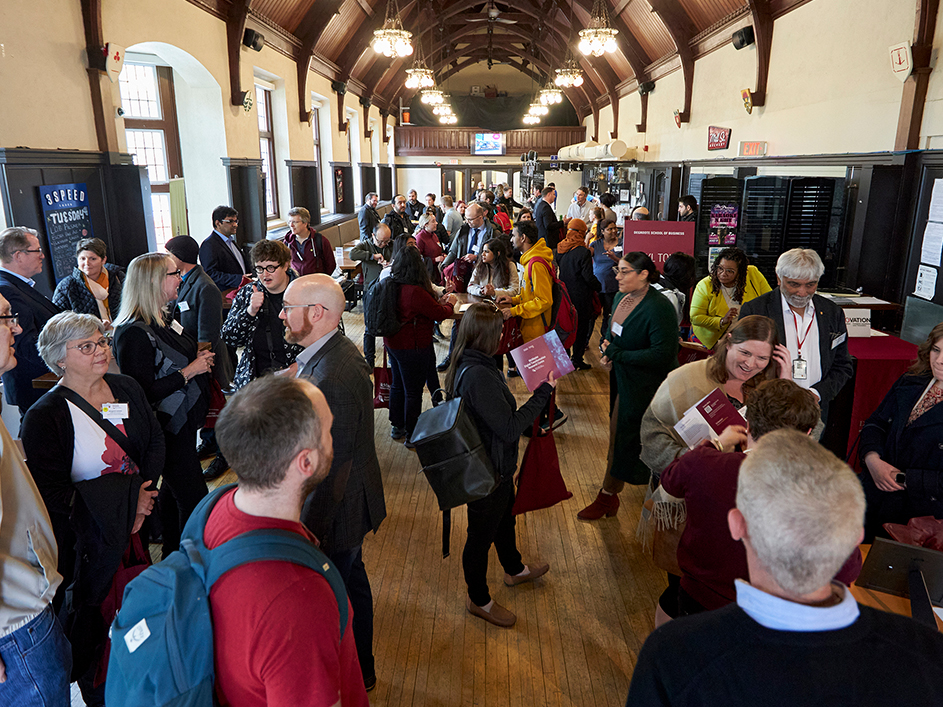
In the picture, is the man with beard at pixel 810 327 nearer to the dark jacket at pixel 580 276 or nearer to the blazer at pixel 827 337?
the blazer at pixel 827 337

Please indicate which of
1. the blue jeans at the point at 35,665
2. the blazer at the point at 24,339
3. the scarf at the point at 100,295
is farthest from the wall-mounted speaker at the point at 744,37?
the blue jeans at the point at 35,665

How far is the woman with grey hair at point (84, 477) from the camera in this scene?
216 centimetres

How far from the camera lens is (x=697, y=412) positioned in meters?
2.38

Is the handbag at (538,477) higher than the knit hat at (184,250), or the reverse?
the knit hat at (184,250)

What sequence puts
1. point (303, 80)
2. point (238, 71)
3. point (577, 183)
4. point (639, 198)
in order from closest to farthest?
point (238, 71)
point (303, 80)
point (639, 198)
point (577, 183)

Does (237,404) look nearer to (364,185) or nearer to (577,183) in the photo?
(364,185)

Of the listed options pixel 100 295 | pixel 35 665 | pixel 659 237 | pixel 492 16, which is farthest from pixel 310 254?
pixel 492 16

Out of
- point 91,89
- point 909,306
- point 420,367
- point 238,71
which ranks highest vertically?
point 238,71

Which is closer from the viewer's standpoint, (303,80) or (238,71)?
(238,71)

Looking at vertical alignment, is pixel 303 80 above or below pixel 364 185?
above

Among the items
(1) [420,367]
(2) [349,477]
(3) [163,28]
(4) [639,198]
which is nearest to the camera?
(2) [349,477]

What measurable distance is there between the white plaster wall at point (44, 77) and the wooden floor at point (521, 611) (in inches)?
159

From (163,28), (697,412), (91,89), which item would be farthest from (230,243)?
(697,412)

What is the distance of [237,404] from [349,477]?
3.27 ft
